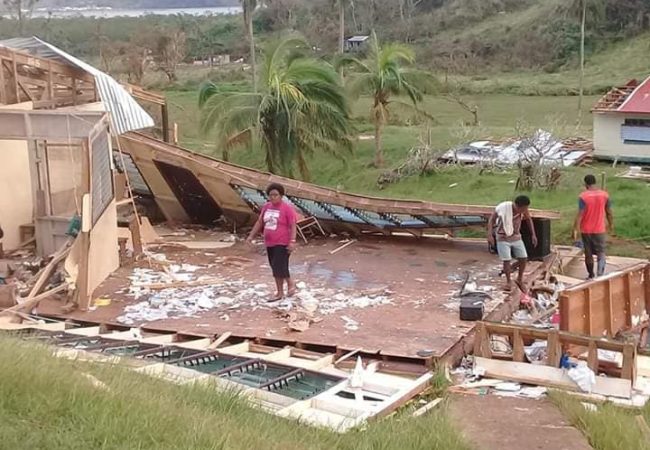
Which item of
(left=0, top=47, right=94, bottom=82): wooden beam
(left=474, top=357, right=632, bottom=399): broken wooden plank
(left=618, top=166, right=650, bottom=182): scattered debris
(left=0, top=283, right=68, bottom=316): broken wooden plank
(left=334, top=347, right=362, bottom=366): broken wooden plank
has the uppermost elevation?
(left=0, top=47, right=94, bottom=82): wooden beam

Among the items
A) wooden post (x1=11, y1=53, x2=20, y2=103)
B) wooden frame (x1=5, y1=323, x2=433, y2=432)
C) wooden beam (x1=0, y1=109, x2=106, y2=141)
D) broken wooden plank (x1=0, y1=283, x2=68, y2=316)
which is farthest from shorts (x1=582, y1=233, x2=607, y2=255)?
wooden post (x1=11, y1=53, x2=20, y2=103)

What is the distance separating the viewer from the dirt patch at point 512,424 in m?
7.88

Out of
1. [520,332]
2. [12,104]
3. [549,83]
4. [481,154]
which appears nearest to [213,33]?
[549,83]

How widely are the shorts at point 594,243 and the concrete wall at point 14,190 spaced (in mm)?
9031

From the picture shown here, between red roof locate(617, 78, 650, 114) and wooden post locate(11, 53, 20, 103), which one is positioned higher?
wooden post locate(11, 53, 20, 103)

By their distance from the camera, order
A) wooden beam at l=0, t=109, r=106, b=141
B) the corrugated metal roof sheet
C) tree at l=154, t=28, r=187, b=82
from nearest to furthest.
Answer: wooden beam at l=0, t=109, r=106, b=141 < the corrugated metal roof sheet < tree at l=154, t=28, r=187, b=82

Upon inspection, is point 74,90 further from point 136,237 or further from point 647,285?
point 647,285

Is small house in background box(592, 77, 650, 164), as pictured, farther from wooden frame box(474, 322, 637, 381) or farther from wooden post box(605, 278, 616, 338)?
wooden frame box(474, 322, 637, 381)

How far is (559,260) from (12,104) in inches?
363

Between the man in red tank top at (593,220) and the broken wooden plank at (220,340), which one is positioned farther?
the man in red tank top at (593,220)

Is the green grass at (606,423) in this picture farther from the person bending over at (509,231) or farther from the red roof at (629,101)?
the red roof at (629,101)

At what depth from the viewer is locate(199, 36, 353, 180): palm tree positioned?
23.1 meters

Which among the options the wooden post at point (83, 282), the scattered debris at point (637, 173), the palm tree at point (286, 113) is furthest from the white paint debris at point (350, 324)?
the scattered debris at point (637, 173)

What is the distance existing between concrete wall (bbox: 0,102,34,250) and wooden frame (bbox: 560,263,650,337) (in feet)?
29.9
